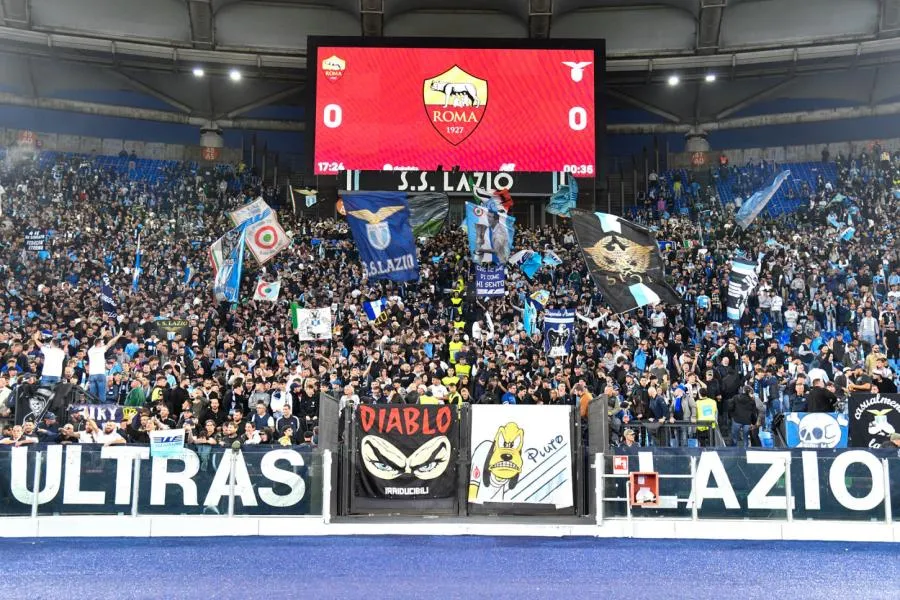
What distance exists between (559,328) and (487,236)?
13.6 feet

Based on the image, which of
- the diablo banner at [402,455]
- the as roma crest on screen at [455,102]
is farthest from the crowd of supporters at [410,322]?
the as roma crest on screen at [455,102]

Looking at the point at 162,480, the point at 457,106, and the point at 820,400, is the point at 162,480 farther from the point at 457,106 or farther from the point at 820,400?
the point at 457,106

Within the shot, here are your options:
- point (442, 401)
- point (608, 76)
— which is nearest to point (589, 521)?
point (442, 401)

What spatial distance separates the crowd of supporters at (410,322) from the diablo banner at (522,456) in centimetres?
118

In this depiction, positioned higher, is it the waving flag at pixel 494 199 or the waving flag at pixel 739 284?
the waving flag at pixel 494 199

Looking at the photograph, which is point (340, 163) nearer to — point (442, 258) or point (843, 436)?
point (442, 258)

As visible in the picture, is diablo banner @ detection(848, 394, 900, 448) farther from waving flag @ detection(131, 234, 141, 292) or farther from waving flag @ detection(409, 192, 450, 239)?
waving flag @ detection(131, 234, 141, 292)

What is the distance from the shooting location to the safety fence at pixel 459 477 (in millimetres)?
14398

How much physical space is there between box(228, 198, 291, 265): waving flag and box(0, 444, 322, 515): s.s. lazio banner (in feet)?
38.4

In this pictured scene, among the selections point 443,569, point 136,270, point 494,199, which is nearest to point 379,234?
point 494,199

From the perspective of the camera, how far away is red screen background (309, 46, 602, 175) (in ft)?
103

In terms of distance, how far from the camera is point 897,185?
3403cm

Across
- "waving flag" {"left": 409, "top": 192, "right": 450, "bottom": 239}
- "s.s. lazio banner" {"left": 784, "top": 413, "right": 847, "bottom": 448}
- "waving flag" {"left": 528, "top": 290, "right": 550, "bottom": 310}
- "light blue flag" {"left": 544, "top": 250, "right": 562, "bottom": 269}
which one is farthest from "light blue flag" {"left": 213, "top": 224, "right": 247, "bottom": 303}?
"s.s. lazio banner" {"left": 784, "top": 413, "right": 847, "bottom": 448}

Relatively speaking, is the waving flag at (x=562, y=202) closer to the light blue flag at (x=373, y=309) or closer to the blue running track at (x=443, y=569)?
the light blue flag at (x=373, y=309)
